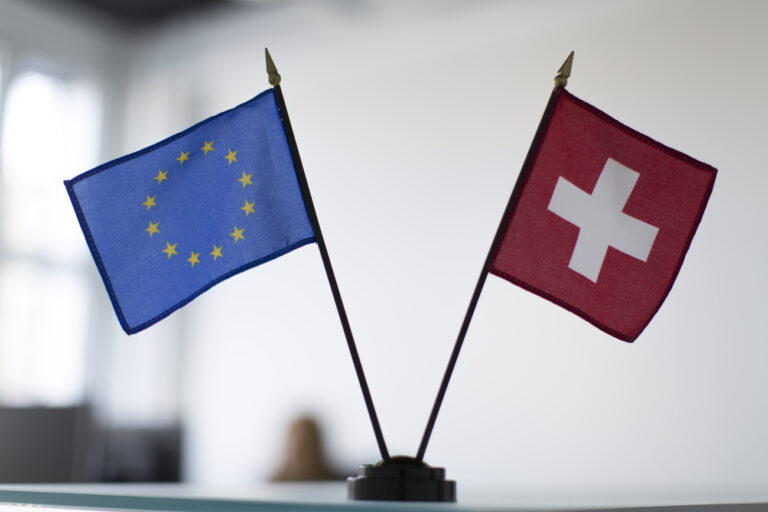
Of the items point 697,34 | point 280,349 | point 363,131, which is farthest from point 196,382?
point 697,34

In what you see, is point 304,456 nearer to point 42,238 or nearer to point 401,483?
point 42,238

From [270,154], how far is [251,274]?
4126 mm

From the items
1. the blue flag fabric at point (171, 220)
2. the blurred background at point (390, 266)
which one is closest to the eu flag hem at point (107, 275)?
the blue flag fabric at point (171, 220)

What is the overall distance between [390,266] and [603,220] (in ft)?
11.7

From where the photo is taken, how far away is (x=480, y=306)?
4.38 m

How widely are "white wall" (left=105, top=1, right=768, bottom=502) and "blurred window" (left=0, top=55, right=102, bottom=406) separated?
53 centimetres

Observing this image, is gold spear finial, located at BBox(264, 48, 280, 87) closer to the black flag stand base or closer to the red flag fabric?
the red flag fabric

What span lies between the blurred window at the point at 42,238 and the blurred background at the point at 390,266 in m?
0.02

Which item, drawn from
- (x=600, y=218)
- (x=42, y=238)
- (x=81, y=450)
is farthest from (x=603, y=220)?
(x=81, y=450)

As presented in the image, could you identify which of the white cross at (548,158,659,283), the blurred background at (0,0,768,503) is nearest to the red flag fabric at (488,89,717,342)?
the white cross at (548,158,659,283)

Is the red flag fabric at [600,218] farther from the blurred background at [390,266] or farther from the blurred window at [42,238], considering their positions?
the blurred window at [42,238]

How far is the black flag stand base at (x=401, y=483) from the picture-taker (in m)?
0.93

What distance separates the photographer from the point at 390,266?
15.6 ft

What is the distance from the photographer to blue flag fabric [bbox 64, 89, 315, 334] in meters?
1.20
